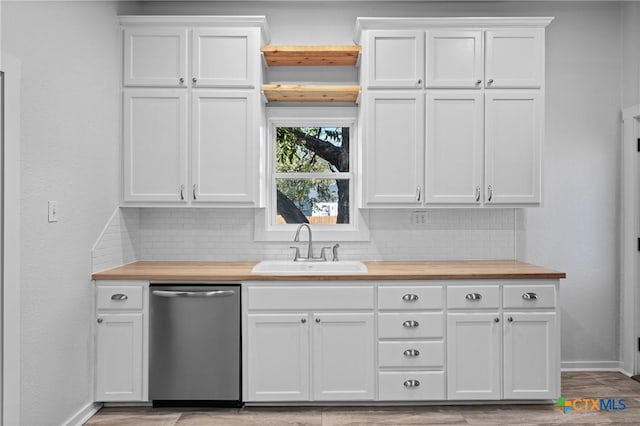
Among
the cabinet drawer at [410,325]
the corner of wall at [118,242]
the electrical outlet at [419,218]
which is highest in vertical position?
the electrical outlet at [419,218]

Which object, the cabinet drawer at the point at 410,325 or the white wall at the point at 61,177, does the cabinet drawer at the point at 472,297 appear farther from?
the white wall at the point at 61,177

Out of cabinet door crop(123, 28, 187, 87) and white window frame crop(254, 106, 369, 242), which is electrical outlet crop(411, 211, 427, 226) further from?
cabinet door crop(123, 28, 187, 87)

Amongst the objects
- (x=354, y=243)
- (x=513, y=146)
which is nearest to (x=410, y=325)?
(x=354, y=243)

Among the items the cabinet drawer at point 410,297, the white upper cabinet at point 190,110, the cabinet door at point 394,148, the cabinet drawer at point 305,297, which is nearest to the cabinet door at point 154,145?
the white upper cabinet at point 190,110

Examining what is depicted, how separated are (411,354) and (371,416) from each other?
45 cm

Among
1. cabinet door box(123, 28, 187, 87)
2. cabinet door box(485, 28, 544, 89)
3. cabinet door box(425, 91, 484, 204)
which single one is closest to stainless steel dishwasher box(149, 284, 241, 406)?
cabinet door box(123, 28, 187, 87)

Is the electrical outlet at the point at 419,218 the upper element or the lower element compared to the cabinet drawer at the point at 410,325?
upper

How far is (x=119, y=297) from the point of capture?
292cm

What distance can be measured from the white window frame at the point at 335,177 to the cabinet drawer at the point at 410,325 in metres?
0.84

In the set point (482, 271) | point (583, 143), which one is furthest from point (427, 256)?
point (583, 143)

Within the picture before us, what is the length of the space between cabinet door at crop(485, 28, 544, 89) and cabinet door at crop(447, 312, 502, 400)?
1610mm

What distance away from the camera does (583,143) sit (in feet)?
12.1

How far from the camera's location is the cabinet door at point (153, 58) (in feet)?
10.6

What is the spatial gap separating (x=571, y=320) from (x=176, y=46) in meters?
3.65
